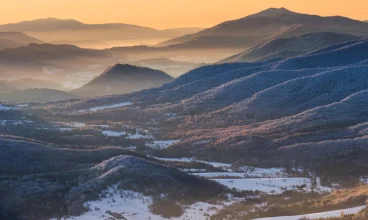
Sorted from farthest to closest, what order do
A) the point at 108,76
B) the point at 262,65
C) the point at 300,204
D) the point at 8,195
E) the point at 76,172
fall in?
1. the point at 108,76
2. the point at 262,65
3. the point at 76,172
4. the point at 8,195
5. the point at 300,204

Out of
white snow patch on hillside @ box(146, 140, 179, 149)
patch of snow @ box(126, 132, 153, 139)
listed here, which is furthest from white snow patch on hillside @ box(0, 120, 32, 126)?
white snow patch on hillside @ box(146, 140, 179, 149)

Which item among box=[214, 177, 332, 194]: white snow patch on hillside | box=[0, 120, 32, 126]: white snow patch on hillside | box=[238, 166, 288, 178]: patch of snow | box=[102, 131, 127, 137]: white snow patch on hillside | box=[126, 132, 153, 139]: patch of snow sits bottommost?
box=[238, 166, 288, 178]: patch of snow

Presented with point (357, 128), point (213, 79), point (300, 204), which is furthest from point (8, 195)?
point (213, 79)

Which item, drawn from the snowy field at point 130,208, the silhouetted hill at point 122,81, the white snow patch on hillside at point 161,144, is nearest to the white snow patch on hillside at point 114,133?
the white snow patch on hillside at point 161,144

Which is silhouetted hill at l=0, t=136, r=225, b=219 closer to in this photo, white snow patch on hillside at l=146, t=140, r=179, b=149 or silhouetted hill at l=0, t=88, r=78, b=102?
white snow patch on hillside at l=146, t=140, r=179, b=149

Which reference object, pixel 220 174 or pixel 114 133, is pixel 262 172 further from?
pixel 114 133

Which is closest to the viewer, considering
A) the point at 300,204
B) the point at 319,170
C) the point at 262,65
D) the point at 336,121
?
the point at 300,204

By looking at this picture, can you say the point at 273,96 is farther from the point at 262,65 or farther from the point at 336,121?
the point at 262,65
